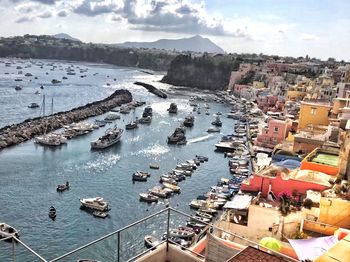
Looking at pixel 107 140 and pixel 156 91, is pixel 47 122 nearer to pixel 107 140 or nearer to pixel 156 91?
pixel 107 140

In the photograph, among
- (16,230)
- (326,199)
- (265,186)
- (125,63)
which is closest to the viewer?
(326,199)

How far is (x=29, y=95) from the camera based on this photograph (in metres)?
55.1

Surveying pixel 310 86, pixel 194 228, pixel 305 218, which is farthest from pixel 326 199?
pixel 310 86

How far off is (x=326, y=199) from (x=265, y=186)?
405cm

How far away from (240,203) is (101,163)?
1613 cm

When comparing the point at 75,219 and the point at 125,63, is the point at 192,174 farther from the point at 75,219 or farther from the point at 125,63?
the point at 125,63

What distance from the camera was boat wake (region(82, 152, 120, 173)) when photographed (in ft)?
84.7

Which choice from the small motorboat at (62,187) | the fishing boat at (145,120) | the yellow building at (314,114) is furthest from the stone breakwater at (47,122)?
the yellow building at (314,114)

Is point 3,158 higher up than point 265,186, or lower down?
lower down

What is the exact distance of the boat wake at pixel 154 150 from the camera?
30078 millimetres

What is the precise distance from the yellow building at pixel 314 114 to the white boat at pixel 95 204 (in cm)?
1307

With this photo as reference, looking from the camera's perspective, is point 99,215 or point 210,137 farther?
point 210,137

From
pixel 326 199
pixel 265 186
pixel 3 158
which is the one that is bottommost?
pixel 3 158

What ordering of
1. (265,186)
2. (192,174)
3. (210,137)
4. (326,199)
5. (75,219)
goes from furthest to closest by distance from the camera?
(210,137) < (192,174) < (75,219) < (265,186) < (326,199)
